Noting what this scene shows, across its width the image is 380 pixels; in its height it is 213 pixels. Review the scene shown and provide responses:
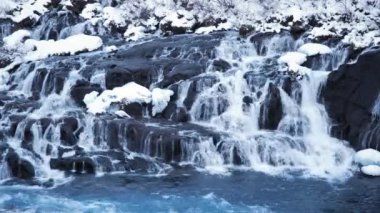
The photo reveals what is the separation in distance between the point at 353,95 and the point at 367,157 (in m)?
2.58

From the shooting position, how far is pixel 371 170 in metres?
15.6

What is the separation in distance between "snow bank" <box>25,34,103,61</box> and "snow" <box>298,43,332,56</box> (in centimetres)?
812

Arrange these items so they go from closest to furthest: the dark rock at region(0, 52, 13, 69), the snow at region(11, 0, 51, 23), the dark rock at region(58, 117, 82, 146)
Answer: the dark rock at region(58, 117, 82, 146) < the dark rock at region(0, 52, 13, 69) < the snow at region(11, 0, 51, 23)

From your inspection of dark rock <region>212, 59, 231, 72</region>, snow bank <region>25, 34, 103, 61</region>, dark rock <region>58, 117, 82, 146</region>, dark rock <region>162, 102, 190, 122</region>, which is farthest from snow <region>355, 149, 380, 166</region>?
snow bank <region>25, 34, 103, 61</region>

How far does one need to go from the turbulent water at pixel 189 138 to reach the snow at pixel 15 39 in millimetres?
2298

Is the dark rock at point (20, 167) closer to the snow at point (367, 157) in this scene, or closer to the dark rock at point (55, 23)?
the snow at point (367, 157)

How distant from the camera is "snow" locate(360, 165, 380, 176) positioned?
15570 millimetres

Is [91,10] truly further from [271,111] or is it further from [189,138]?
[189,138]

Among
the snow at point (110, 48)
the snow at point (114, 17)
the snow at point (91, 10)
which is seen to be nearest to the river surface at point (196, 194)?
the snow at point (110, 48)

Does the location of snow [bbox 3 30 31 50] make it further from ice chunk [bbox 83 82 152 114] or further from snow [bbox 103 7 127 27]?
ice chunk [bbox 83 82 152 114]

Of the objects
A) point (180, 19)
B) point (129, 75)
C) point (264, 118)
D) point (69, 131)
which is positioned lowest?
point (69, 131)

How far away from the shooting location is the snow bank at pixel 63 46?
883 inches

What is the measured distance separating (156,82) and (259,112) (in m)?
3.73

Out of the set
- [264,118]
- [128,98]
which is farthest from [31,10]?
[264,118]
